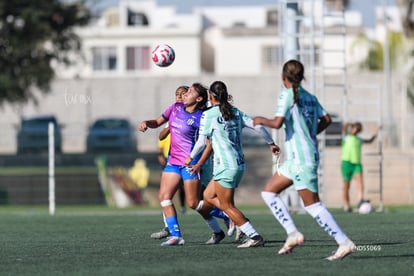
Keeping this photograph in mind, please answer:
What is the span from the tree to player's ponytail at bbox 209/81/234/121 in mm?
30543

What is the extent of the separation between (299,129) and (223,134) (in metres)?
1.91

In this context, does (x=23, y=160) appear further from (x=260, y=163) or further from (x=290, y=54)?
(x=290, y=54)

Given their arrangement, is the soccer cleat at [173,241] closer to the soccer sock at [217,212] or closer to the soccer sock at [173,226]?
the soccer sock at [173,226]

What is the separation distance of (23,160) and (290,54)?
1475cm

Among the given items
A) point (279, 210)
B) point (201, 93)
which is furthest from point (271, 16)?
point (279, 210)

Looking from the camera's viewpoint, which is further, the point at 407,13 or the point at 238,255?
the point at 407,13

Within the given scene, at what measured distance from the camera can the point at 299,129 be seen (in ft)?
40.9

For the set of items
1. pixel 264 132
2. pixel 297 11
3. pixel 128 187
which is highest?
pixel 297 11

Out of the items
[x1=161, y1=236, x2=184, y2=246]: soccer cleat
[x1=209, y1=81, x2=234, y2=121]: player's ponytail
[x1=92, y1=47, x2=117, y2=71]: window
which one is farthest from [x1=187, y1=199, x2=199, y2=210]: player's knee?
[x1=92, y1=47, x2=117, y2=71]: window

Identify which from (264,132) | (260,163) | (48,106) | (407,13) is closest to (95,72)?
(48,106)

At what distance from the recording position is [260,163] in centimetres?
3675

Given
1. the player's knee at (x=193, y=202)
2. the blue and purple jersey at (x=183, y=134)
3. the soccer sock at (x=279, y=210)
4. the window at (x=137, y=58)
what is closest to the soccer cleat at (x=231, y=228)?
the player's knee at (x=193, y=202)

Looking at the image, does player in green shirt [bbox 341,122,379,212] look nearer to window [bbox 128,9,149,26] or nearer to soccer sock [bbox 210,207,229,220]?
soccer sock [bbox 210,207,229,220]

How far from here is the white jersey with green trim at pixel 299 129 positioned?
12383 mm
